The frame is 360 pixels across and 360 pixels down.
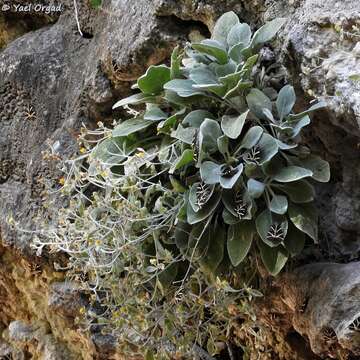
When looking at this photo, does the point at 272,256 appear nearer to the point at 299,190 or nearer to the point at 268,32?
the point at 299,190

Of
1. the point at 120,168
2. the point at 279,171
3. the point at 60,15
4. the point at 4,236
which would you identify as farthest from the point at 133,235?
the point at 60,15

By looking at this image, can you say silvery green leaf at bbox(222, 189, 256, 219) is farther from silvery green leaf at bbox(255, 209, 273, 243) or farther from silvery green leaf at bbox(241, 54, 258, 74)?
silvery green leaf at bbox(241, 54, 258, 74)

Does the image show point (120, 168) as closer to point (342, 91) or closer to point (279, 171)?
point (279, 171)

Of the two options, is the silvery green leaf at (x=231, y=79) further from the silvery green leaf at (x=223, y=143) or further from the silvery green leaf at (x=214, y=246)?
the silvery green leaf at (x=214, y=246)

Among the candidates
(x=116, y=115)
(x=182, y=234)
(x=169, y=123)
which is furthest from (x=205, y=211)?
(x=116, y=115)

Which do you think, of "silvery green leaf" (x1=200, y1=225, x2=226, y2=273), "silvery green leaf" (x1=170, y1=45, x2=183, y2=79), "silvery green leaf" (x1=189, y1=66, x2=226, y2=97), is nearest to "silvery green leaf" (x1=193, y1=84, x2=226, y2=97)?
"silvery green leaf" (x1=189, y1=66, x2=226, y2=97)

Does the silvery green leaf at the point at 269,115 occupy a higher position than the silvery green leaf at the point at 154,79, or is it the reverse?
the silvery green leaf at the point at 154,79

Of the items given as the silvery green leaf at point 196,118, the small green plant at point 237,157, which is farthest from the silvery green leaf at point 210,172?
the silvery green leaf at point 196,118

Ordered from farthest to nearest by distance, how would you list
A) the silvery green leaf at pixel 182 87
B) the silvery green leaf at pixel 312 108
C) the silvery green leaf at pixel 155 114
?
the silvery green leaf at pixel 155 114 → the silvery green leaf at pixel 182 87 → the silvery green leaf at pixel 312 108
